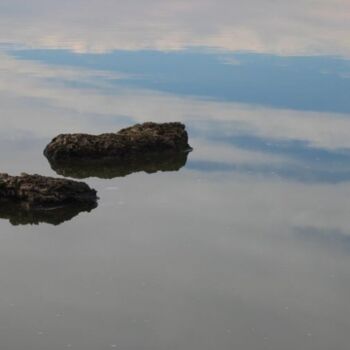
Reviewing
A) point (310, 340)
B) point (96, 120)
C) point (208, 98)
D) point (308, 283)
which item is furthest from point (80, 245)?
point (208, 98)

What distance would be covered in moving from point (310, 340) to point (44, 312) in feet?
14.3

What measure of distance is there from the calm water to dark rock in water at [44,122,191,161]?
0.64 meters

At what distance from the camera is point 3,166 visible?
2544 cm

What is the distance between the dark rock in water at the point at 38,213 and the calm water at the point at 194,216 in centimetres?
5

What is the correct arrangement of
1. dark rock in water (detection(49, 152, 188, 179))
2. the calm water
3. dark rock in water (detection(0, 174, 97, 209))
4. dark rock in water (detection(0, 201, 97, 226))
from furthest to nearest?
dark rock in water (detection(49, 152, 188, 179)) → dark rock in water (detection(0, 174, 97, 209)) → dark rock in water (detection(0, 201, 97, 226)) → the calm water

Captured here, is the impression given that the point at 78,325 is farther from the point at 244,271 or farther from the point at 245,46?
the point at 245,46

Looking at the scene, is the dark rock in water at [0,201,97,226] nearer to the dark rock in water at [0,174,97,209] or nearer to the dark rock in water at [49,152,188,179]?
the dark rock in water at [0,174,97,209]

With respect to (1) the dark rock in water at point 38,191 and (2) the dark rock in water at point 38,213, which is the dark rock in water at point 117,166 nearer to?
(1) the dark rock in water at point 38,191

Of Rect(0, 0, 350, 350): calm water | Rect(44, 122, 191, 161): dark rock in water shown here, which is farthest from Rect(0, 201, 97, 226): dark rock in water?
Rect(44, 122, 191, 161): dark rock in water

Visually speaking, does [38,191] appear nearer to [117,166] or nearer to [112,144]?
[117,166]

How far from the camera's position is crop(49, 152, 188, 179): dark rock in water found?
994 inches

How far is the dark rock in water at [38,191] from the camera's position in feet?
69.9

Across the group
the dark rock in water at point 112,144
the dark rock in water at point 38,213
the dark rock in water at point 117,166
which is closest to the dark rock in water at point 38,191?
the dark rock in water at point 38,213

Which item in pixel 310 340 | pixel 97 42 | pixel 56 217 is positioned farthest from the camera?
pixel 97 42
